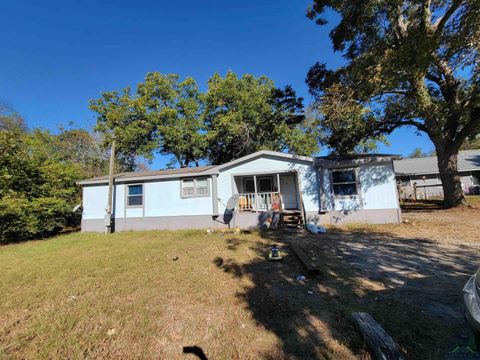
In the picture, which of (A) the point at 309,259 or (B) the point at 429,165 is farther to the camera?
(B) the point at 429,165

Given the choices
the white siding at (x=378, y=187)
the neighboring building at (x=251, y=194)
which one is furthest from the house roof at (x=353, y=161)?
the white siding at (x=378, y=187)

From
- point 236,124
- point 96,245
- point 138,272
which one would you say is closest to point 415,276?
point 138,272

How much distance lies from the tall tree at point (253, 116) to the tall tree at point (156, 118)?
170 cm

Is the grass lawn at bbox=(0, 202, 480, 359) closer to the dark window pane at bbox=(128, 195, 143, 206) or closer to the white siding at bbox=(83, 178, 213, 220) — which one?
the white siding at bbox=(83, 178, 213, 220)

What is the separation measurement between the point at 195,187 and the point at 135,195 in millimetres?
3656

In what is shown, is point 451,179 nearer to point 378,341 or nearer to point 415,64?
point 415,64

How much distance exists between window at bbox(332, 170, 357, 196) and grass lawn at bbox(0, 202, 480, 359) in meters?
3.57

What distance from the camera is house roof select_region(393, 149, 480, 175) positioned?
22.3m

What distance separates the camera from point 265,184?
45.6 ft

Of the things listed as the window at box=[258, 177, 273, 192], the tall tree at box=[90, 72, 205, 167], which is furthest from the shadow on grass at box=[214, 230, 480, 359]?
the tall tree at box=[90, 72, 205, 167]

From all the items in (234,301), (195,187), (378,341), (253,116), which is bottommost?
(234,301)

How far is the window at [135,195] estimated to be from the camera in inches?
506

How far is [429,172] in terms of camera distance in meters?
23.2

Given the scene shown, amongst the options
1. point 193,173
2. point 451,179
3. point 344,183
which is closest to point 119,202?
point 193,173
